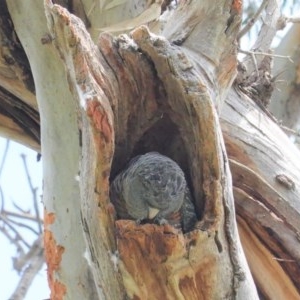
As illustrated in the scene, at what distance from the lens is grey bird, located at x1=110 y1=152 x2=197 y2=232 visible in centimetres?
113

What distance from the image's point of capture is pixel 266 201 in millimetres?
1570

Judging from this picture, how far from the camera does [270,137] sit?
163cm

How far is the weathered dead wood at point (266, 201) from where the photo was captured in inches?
60.8

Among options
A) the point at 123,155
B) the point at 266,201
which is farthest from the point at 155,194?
the point at 266,201

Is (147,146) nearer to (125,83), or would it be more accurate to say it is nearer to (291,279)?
(125,83)

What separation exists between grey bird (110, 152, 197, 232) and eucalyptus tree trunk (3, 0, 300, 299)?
0.03 m

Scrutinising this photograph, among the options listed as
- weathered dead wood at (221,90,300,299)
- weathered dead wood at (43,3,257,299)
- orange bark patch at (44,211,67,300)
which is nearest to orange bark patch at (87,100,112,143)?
weathered dead wood at (43,3,257,299)

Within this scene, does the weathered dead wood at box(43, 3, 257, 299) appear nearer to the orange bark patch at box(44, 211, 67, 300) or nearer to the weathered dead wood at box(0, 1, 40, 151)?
the orange bark patch at box(44, 211, 67, 300)

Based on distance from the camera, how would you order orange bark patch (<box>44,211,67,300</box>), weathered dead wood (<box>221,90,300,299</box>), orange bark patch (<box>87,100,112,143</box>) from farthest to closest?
weathered dead wood (<box>221,90,300,299</box>), orange bark patch (<box>44,211,67,300</box>), orange bark patch (<box>87,100,112,143</box>)

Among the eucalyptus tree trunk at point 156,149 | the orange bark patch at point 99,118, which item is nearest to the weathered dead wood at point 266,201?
A: the eucalyptus tree trunk at point 156,149

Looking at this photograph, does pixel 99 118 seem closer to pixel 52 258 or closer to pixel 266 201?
pixel 52 258

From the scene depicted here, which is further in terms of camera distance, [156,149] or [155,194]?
[156,149]

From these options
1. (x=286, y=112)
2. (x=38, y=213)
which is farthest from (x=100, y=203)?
(x=286, y=112)

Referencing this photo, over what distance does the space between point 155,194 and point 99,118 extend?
0.18 metres
